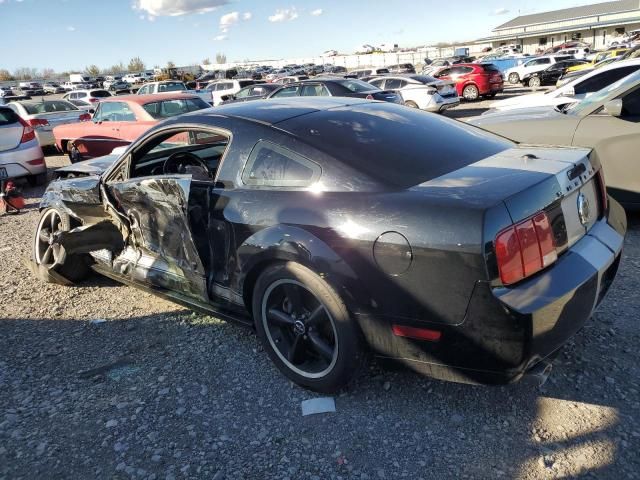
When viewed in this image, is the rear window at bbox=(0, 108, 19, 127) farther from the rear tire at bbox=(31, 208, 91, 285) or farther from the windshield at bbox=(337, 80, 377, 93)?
the windshield at bbox=(337, 80, 377, 93)

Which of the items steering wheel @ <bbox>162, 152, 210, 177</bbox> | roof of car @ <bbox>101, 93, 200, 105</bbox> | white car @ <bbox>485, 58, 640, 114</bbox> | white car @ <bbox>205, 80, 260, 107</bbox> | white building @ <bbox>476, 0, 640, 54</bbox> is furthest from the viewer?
white building @ <bbox>476, 0, 640, 54</bbox>

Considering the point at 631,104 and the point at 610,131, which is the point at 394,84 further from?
the point at 610,131

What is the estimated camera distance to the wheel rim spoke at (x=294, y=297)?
284 centimetres

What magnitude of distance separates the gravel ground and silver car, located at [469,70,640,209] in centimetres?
151

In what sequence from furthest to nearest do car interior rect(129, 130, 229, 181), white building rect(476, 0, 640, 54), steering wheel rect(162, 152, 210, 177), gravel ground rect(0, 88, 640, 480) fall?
white building rect(476, 0, 640, 54) < steering wheel rect(162, 152, 210, 177) < car interior rect(129, 130, 229, 181) < gravel ground rect(0, 88, 640, 480)

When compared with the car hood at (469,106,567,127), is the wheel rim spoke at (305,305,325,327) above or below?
below

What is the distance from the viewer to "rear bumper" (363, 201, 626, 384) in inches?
85.4

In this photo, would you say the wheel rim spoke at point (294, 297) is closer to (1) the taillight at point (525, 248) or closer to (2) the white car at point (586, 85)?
(1) the taillight at point (525, 248)

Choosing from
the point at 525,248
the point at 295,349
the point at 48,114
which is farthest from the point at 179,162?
the point at 48,114

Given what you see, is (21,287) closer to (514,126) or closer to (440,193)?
(440,193)

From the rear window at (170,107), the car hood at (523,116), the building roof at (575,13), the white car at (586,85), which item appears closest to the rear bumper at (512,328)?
the car hood at (523,116)

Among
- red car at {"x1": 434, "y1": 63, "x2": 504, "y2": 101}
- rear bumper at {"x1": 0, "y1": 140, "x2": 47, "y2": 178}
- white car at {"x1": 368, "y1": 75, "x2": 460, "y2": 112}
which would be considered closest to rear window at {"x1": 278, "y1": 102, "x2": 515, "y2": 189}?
rear bumper at {"x1": 0, "y1": 140, "x2": 47, "y2": 178}

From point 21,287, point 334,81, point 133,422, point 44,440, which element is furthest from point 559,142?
point 334,81

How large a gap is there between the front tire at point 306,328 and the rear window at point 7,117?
820 centimetres
